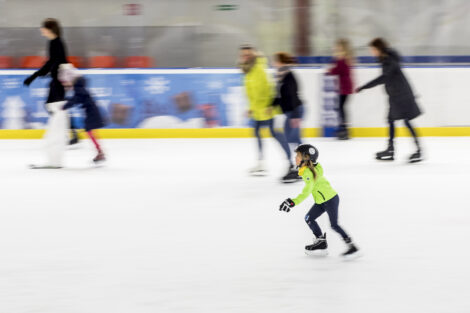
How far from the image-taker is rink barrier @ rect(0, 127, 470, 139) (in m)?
10.4

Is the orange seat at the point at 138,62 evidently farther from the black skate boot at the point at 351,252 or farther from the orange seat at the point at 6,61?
the black skate boot at the point at 351,252

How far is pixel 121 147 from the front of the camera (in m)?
9.74

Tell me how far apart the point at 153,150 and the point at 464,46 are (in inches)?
178

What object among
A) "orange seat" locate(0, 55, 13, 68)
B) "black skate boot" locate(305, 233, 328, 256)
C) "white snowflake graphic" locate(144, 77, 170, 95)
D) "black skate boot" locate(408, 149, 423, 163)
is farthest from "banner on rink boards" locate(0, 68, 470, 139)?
"black skate boot" locate(305, 233, 328, 256)

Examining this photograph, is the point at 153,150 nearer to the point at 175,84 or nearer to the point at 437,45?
the point at 175,84

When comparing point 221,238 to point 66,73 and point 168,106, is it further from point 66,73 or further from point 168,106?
point 168,106

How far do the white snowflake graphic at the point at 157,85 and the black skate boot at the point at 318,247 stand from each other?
6.11 meters

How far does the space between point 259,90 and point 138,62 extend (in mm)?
3747

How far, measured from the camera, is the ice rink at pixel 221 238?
3.98m

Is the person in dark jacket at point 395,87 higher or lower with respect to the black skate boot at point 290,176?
higher

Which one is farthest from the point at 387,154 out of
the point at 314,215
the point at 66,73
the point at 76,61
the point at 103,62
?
the point at 76,61

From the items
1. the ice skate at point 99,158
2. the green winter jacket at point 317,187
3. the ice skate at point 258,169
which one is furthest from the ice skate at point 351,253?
the ice skate at point 99,158

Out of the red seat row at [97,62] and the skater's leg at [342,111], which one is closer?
the skater's leg at [342,111]

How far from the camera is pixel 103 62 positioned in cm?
1083
